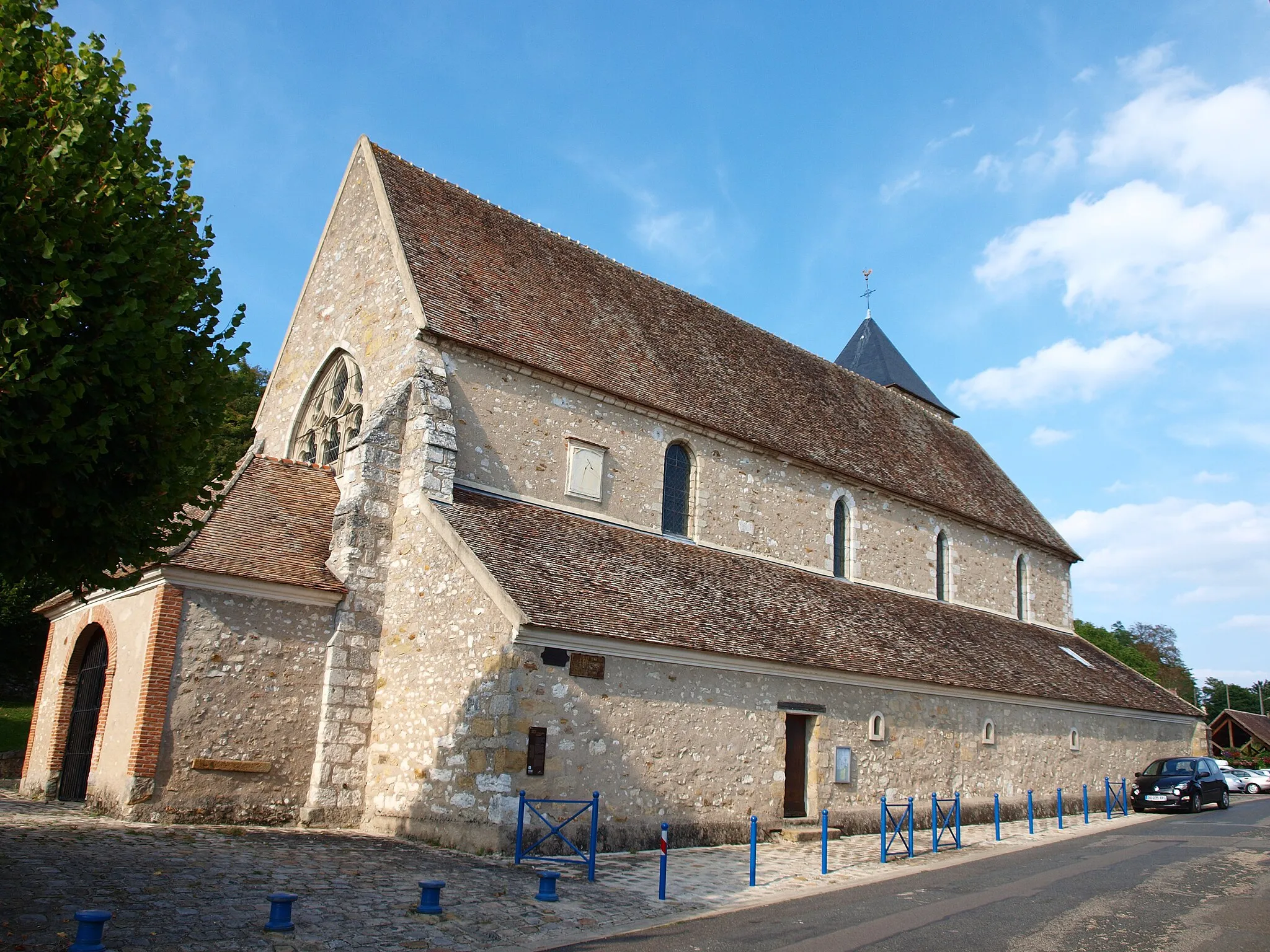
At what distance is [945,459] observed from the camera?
25359mm

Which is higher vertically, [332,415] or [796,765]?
[332,415]

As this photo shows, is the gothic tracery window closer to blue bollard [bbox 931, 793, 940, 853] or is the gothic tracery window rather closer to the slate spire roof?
blue bollard [bbox 931, 793, 940, 853]

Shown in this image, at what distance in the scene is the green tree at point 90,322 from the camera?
661cm

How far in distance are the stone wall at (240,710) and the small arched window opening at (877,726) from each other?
859 cm

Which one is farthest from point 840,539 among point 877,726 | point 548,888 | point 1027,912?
point 548,888

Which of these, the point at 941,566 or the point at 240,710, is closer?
the point at 240,710

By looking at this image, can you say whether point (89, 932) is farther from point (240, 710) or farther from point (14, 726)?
point (14, 726)

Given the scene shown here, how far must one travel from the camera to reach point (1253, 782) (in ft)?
123

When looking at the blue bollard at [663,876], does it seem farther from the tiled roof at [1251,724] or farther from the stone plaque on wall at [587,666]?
the tiled roof at [1251,724]

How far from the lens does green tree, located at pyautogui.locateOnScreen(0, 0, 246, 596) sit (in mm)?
6605

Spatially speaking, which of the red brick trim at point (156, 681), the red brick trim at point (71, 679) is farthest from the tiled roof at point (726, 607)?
the red brick trim at point (71, 679)

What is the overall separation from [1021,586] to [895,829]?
1189cm

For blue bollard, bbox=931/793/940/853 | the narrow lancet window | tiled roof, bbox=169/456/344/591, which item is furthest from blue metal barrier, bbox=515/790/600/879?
the narrow lancet window

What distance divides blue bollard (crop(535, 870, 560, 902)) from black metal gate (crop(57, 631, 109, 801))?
7.99 meters
